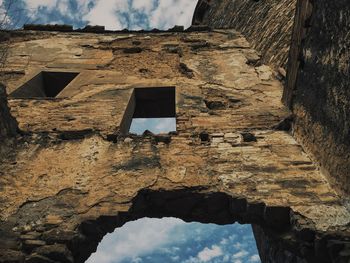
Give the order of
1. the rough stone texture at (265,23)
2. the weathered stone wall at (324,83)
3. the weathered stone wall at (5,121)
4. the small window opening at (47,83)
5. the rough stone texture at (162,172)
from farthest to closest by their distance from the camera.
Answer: the small window opening at (47,83) < the rough stone texture at (265,23) < the weathered stone wall at (5,121) < the weathered stone wall at (324,83) < the rough stone texture at (162,172)

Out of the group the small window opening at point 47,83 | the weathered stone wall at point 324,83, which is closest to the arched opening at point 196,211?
the weathered stone wall at point 324,83

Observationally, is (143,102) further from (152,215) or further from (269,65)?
(152,215)

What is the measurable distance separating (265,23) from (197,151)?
3573 millimetres

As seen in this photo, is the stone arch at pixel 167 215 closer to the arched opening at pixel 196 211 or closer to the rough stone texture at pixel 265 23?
the arched opening at pixel 196 211

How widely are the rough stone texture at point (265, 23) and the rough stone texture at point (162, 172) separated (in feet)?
1.40

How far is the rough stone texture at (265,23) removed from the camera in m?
5.57

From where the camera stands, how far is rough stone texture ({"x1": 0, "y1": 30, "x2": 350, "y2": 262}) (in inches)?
113

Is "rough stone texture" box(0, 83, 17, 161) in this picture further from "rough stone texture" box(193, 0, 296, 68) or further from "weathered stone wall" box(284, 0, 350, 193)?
"rough stone texture" box(193, 0, 296, 68)

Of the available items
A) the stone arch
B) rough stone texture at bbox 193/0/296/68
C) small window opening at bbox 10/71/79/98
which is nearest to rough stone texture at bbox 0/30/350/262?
the stone arch

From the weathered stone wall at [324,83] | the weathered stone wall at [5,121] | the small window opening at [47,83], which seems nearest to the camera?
the weathered stone wall at [324,83]

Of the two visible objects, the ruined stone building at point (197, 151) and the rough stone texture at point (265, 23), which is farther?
the rough stone texture at point (265, 23)

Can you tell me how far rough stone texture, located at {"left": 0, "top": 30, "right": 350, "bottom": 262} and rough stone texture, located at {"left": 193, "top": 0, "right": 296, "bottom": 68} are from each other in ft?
1.40

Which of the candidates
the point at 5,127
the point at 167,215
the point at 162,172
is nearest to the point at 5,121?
the point at 5,127

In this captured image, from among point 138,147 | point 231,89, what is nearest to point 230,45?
point 231,89
